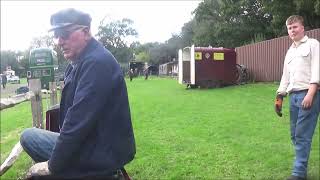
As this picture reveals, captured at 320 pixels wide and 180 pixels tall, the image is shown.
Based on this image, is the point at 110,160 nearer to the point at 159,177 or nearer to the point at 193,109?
the point at 159,177

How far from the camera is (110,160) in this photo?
3.27 m

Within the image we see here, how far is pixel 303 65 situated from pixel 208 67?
19425 millimetres

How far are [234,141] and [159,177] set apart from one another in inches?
94.0

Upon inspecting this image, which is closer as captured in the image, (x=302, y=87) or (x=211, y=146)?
(x=302, y=87)

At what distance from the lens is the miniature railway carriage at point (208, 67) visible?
2453cm

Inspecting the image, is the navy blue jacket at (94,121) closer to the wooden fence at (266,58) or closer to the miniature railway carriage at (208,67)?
the miniature railway carriage at (208,67)

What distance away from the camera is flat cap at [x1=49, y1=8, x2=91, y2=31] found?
332cm

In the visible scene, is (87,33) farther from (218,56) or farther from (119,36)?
(119,36)

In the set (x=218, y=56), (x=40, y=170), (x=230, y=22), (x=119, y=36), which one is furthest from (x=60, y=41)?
(x=119, y=36)

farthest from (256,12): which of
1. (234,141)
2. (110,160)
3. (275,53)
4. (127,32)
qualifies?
(127,32)

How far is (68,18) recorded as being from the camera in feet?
10.9

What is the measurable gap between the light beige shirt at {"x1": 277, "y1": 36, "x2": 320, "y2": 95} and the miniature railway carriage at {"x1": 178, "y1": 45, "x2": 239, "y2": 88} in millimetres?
18852

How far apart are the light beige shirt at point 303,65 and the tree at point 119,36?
80.7 meters

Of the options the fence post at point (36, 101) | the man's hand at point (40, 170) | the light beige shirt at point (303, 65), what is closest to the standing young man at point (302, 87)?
the light beige shirt at point (303, 65)
